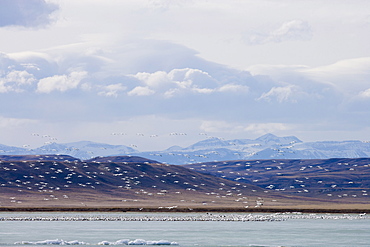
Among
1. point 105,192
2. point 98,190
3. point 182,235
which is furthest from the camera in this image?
point 98,190

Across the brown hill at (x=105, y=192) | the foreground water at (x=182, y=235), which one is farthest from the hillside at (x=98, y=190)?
the foreground water at (x=182, y=235)

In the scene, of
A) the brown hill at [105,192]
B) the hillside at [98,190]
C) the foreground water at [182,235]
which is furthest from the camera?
the hillside at [98,190]

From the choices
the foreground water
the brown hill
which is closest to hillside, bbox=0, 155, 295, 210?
the brown hill

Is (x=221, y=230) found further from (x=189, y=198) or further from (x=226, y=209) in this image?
(x=189, y=198)

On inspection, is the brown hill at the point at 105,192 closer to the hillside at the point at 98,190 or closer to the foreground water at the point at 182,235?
the hillside at the point at 98,190

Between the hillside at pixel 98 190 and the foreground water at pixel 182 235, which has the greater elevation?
the hillside at pixel 98 190

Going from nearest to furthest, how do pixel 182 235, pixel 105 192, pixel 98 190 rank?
pixel 182 235 → pixel 105 192 → pixel 98 190

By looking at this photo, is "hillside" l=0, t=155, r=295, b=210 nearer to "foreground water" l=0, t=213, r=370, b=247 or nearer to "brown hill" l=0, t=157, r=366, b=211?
"brown hill" l=0, t=157, r=366, b=211

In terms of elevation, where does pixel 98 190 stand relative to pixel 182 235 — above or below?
above

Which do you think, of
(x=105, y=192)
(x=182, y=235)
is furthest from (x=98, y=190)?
(x=182, y=235)

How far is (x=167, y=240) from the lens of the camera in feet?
199

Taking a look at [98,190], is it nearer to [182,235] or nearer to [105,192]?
[105,192]

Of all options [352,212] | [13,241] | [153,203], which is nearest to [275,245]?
[13,241]

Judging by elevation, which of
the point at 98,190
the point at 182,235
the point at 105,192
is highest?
the point at 98,190
